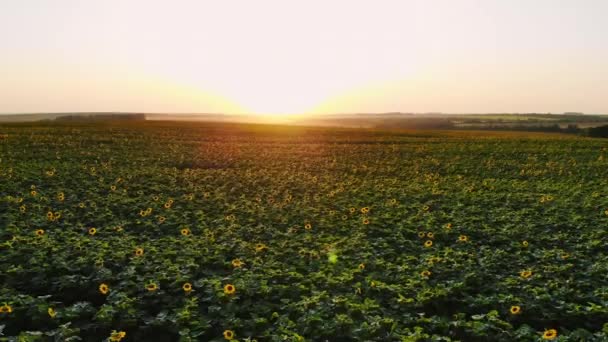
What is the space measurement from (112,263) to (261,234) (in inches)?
124

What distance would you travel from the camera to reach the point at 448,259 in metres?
8.38

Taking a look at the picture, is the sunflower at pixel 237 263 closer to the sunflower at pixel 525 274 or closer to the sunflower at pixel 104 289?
the sunflower at pixel 104 289

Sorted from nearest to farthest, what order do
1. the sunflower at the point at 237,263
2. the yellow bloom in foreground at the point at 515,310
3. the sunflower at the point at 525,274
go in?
the yellow bloom in foreground at the point at 515,310, the sunflower at the point at 525,274, the sunflower at the point at 237,263

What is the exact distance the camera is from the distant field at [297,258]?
5.98 meters

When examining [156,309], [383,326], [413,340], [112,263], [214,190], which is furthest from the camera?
[214,190]

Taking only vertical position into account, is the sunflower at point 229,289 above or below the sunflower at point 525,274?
above

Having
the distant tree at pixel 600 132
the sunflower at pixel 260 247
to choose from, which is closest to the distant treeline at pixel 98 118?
the distant tree at pixel 600 132

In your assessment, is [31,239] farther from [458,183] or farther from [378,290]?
[458,183]

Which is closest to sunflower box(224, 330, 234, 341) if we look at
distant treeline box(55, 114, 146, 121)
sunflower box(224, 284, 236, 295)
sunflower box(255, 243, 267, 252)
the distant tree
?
sunflower box(224, 284, 236, 295)

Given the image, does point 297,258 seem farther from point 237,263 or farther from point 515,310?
point 515,310

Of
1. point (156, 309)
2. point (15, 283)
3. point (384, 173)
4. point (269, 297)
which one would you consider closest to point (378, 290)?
point (269, 297)

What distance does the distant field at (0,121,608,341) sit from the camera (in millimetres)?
5977

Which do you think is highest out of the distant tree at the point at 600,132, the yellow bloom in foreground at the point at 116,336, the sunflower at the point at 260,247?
the distant tree at the point at 600,132

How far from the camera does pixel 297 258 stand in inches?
335
